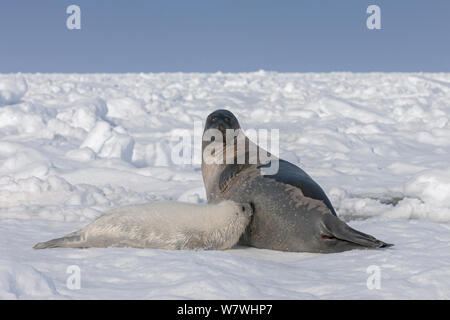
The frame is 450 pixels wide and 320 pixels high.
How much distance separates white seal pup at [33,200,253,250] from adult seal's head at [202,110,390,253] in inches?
6.1

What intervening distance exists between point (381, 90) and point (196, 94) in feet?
23.2

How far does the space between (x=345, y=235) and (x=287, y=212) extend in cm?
40

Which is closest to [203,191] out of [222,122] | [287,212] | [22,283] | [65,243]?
[222,122]

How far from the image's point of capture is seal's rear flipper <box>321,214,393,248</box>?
2998mm

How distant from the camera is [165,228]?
3049mm

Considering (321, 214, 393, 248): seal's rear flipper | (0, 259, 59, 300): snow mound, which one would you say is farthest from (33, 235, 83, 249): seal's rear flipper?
(321, 214, 393, 248): seal's rear flipper

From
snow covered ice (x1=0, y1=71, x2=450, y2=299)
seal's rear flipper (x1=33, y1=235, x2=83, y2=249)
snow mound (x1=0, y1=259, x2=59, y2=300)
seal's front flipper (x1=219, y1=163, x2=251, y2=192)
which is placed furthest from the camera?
seal's front flipper (x1=219, y1=163, x2=251, y2=192)

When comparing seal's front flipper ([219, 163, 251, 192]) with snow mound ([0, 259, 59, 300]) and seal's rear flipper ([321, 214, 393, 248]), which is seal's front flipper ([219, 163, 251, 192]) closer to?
seal's rear flipper ([321, 214, 393, 248])

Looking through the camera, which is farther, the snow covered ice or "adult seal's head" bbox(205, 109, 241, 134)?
"adult seal's head" bbox(205, 109, 241, 134)

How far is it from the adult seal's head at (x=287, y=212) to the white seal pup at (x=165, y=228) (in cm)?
15

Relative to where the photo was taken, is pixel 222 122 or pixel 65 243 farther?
pixel 222 122

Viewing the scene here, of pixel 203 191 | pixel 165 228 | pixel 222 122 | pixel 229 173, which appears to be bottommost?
pixel 203 191

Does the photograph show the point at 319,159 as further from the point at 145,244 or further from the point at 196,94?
the point at 196,94

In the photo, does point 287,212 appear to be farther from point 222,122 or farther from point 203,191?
point 203,191
